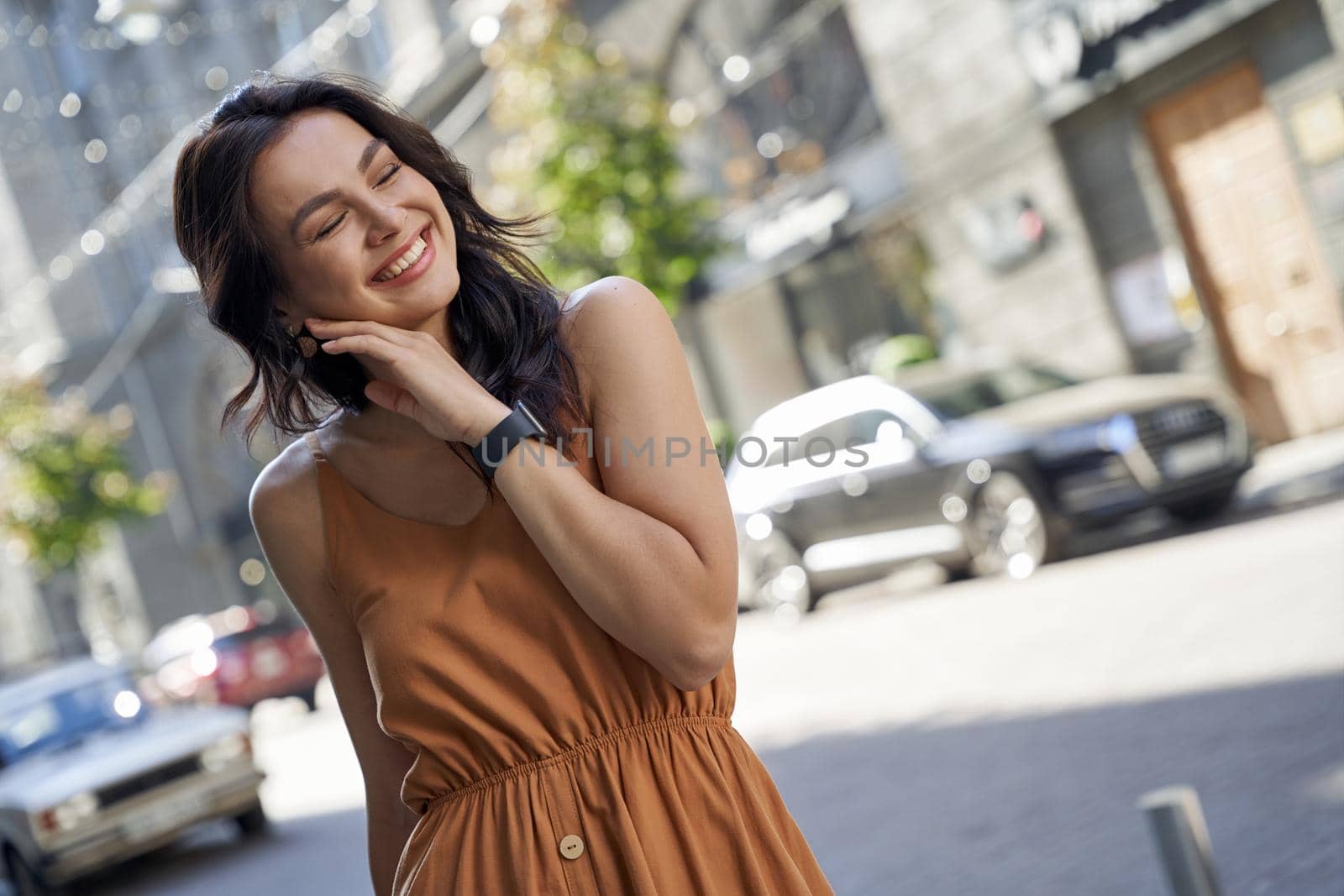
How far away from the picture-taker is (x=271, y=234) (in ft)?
7.37

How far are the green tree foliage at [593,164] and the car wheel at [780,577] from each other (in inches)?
214

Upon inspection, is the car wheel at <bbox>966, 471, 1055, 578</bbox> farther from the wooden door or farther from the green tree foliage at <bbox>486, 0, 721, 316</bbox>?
the green tree foliage at <bbox>486, 0, 721, 316</bbox>

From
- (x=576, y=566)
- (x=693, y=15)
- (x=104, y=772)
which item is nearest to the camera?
(x=576, y=566)

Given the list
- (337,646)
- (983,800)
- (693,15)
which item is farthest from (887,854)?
(693,15)

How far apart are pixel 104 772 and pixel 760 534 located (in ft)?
19.2

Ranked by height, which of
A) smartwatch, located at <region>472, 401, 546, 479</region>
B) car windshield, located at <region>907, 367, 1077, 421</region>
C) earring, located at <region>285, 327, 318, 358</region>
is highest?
earring, located at <region>285, 327, 318, 358</region>

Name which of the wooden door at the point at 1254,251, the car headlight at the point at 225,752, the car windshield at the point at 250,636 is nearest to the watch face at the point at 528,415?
the car headlight at the point at 225,752

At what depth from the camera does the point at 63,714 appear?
39.3 ft

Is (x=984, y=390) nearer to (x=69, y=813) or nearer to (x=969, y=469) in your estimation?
(x=969, y=469)

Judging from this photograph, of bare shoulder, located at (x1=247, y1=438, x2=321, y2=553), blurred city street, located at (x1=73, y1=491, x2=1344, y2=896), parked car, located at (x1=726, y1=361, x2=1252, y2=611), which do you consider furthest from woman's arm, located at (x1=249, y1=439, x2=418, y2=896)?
parked car, located at (x1=726, y1=361, x2=1252, y2=611)

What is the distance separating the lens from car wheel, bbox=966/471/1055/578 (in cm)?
1113

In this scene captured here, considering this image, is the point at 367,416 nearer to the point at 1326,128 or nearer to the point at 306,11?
the point at 1326,128

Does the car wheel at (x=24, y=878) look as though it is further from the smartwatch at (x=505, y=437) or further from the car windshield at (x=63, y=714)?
the smartwatch at (x=505, y=437)

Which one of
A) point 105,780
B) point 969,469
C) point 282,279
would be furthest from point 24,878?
point 282,279
